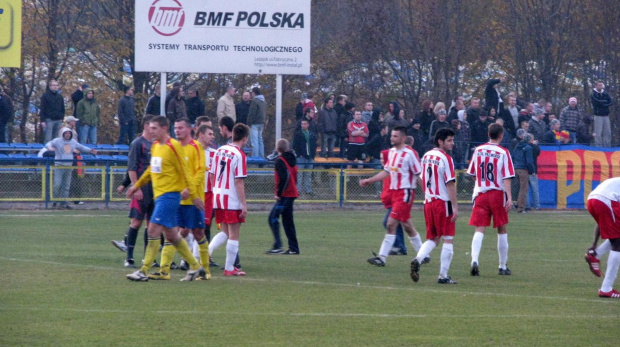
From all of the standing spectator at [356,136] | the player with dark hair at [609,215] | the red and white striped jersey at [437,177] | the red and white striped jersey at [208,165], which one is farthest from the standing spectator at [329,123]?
the player with dark hair at [609,215]

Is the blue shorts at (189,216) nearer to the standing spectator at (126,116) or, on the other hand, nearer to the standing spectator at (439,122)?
the standing spectator at (439,122)

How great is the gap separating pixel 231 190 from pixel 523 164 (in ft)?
48.4

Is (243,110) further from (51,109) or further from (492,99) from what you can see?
(492,99)

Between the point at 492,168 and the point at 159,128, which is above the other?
the point at 159,128

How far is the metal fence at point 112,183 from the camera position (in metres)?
24.3

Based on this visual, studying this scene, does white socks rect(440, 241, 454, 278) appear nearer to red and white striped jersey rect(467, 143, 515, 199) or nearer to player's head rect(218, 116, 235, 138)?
red and white striped jersey rect(467, 143, 515, 199)

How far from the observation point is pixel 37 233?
59.7ft

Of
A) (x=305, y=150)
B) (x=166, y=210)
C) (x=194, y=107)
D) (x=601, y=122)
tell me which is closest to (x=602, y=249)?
(x=166, y=210)

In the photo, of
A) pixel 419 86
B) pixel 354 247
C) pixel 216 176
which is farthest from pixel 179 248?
pixel 419 86

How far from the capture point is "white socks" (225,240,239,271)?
40.9 ft

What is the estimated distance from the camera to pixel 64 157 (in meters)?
24.9

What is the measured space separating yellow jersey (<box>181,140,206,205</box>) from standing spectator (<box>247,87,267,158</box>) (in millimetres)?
15201

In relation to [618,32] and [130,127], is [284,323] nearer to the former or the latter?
[130,127]

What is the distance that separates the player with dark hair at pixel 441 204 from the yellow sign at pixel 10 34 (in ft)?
34.3
